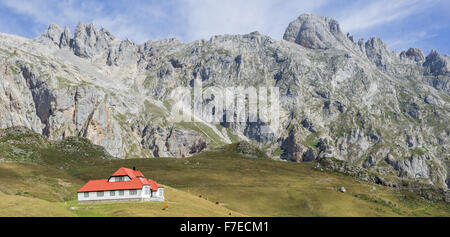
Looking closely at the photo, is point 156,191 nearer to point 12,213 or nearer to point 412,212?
point 12,213

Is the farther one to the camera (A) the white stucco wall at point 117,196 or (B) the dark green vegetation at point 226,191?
(B) the dark green vegetation at point 226,191

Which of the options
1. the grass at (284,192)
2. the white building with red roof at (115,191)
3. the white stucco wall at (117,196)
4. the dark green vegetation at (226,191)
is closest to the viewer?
the white stucco wall at (117,196)

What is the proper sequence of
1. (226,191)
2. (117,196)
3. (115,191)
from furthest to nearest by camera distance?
(226,191)
(117,196)
(115,191)

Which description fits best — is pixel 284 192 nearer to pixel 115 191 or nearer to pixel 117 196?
pixel 117 196

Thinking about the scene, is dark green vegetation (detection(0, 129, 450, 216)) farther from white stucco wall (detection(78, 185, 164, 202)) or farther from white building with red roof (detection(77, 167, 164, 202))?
white building with red roof (detection(77, 167, 164, 202))

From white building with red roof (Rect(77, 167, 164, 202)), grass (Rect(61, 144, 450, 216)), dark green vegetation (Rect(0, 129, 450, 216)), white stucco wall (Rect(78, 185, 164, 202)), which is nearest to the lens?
white stucco wall (Rect(78, 185, 164, 202))

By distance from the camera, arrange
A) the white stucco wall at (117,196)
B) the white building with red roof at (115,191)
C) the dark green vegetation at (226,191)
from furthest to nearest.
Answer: the dark green vegetation at (226,191) → the white building with red roof at (115,191) → the white stucco wall at (117,196)

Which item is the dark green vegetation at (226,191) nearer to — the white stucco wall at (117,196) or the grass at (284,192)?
the grass at (284,192)

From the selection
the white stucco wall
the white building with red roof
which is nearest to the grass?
the white stucco wall

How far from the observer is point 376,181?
7411 inches

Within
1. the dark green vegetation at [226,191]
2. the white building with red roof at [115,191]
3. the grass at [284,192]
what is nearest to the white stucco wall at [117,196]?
the white building with red roof at [115,191]

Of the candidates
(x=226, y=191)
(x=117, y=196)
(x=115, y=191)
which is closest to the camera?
(x=115, y=191)

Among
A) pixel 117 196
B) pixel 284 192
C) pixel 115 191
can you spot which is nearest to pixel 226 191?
pixel 284 192
